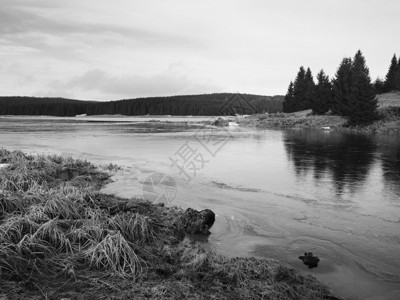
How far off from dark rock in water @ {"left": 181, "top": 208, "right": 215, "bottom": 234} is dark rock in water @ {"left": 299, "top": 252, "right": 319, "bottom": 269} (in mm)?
2430

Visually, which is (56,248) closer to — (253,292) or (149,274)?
(149,274)

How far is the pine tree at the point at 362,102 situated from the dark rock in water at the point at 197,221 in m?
44.9

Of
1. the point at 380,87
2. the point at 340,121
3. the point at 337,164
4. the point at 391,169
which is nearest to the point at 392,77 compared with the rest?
the point at 380,87

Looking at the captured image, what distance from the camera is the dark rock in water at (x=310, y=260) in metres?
6.59

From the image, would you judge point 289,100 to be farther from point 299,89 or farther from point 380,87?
point 380,87

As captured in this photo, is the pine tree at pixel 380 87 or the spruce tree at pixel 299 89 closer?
the pine tree at pixel 380 87

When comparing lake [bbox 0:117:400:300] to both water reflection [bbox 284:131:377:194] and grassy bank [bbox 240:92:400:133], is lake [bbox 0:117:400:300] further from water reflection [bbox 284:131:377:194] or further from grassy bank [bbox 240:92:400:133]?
grassy bank [bbox 240:92:400:133]

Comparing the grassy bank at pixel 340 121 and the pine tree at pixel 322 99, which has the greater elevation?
the pine tree at pixel 322 99

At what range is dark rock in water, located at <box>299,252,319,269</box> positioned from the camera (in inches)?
259

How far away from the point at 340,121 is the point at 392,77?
28038 mm

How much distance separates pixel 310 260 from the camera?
6.64m

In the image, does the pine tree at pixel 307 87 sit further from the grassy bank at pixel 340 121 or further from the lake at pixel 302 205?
the lake at pixel 302 205

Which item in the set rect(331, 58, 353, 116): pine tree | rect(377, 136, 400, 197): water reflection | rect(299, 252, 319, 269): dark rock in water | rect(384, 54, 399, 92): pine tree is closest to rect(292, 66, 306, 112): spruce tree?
rect(331, 58, 353, 116): pine tree

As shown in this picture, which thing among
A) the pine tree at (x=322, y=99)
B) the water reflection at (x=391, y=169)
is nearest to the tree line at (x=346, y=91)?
the pine tree at (x=322, y=99)
